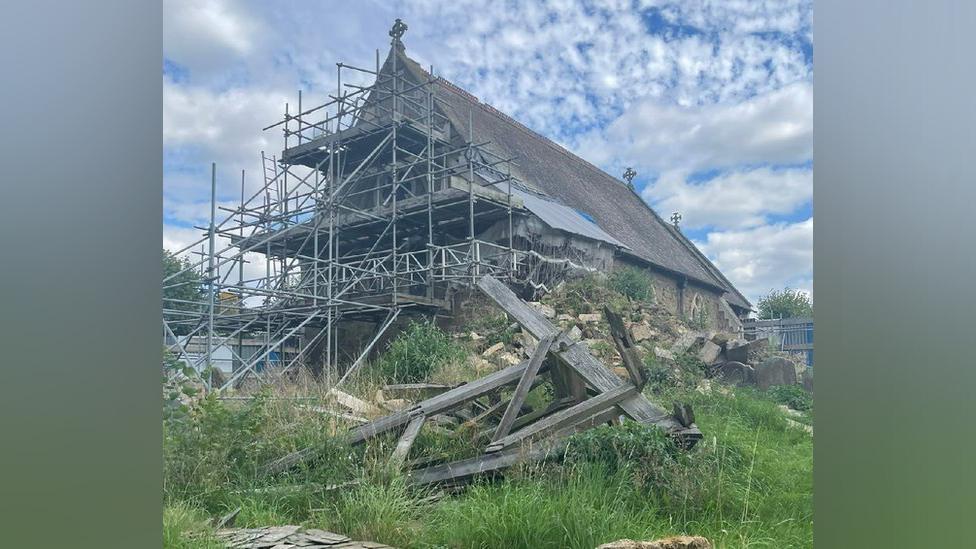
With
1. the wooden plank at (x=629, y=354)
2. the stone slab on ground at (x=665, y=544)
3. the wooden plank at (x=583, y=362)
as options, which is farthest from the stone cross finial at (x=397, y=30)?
the stone slab on ground at (x=665, y=544)

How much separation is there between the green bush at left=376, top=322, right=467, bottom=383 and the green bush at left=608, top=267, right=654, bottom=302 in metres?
2.13

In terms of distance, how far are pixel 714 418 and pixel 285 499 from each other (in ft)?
10.4

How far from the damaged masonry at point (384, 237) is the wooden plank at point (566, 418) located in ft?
6.75

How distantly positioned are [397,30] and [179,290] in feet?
10.5

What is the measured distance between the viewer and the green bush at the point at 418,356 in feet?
18.3

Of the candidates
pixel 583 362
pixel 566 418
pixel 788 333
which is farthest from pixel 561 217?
pixel 566 418

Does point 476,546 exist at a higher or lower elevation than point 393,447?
lower

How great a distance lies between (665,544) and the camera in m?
2.32

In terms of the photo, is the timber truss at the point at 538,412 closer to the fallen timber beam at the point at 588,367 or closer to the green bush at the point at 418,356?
the fallen timber beam at the point at 588,367

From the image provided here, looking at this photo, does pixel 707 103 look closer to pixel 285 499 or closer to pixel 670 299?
pixel 670 299

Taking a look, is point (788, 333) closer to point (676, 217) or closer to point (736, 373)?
point (736, 373)
